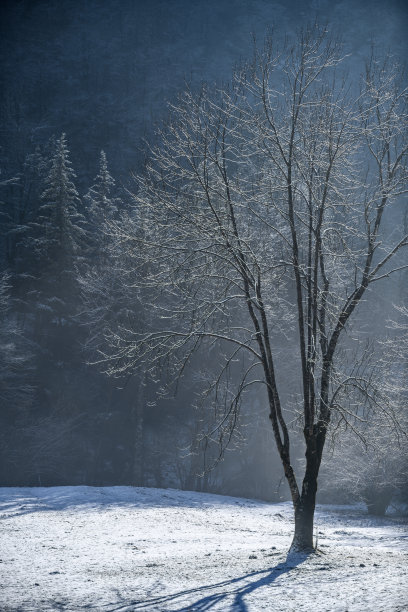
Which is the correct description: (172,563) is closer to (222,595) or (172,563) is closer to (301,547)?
(301,547)

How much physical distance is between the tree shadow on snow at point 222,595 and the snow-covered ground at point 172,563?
12 millimetres

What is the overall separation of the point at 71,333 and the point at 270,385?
26.1m

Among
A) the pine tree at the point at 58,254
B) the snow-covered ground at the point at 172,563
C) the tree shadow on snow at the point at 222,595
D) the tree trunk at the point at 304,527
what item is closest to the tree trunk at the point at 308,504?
the tree trunk at the point at 304,527

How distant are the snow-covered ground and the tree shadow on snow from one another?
1cm

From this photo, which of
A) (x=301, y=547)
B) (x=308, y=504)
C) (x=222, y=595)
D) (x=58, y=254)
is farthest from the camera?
(x=58, y=254)

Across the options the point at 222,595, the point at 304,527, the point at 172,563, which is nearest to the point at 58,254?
the point at 172,563

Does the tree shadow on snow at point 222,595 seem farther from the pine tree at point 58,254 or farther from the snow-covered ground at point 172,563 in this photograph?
the pine tree at point 58,254

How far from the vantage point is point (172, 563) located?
27.9 ft

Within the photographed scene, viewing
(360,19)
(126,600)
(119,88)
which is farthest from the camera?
(360,19)

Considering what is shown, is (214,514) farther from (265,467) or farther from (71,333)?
(71,333)

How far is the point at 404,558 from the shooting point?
8.50 m

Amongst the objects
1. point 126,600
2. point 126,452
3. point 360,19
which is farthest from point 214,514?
point 360,19

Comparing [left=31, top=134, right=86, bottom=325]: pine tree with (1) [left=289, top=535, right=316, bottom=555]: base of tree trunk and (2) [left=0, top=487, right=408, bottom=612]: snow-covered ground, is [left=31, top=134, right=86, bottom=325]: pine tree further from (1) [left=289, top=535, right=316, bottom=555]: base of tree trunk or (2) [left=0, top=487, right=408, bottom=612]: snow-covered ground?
(1) [left=289, top=535, right=316, bottom=555]: base of tree trunk

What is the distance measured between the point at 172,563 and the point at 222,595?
2761 mm
